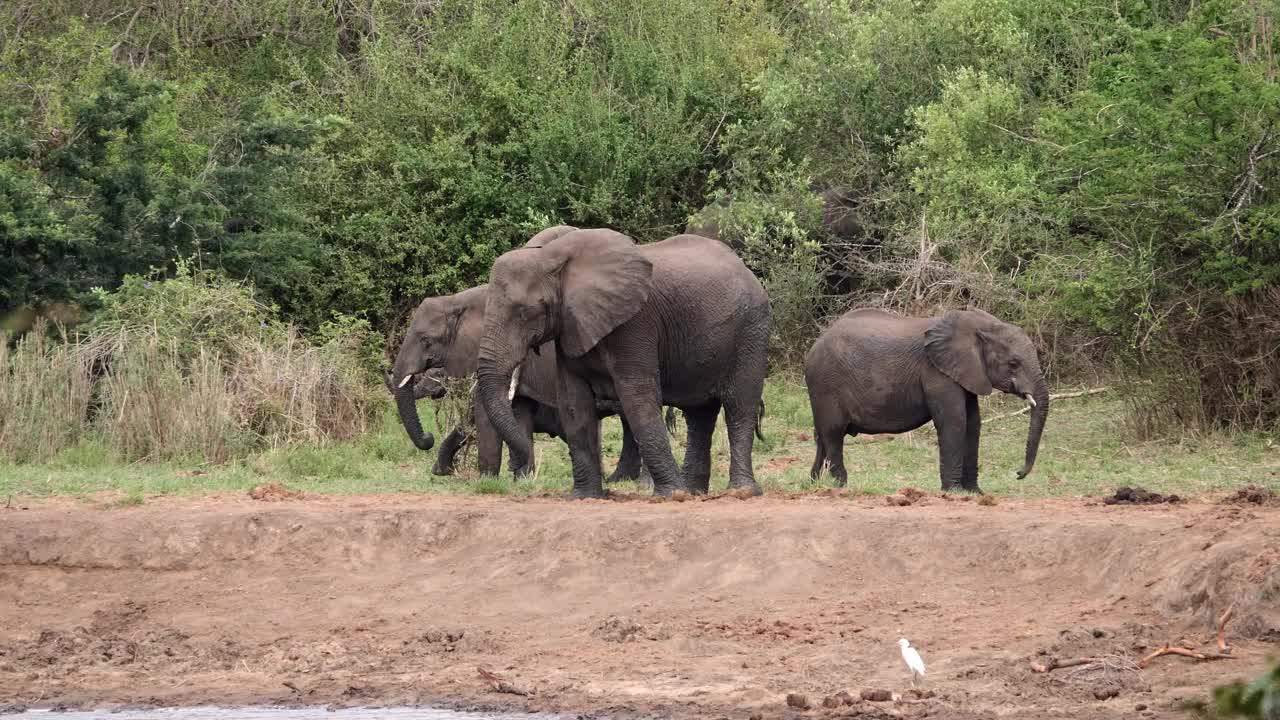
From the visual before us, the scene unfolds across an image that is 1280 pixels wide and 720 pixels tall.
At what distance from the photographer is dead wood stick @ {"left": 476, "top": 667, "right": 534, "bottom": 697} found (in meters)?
8.97

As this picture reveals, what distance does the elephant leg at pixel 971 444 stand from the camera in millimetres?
13273

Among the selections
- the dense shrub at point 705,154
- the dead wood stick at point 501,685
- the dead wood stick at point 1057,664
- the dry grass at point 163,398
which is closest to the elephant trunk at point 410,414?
the dry grass at point 163,398

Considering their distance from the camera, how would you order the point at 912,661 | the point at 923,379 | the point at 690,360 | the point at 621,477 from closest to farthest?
the point at 912,661, the point at 690,360, the point at 923,379, the point at 621,477

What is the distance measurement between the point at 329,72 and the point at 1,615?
15801 mm

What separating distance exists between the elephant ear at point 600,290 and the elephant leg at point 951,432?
2.52 metres

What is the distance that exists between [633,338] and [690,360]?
587 mm

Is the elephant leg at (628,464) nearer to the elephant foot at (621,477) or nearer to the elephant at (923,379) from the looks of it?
the elephant foot at (621,477)

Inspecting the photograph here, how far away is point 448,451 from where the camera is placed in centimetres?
1552

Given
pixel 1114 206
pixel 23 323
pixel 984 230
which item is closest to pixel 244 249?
pixel 23 323

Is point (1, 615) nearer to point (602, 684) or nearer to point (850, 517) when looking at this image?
point (602, 684)

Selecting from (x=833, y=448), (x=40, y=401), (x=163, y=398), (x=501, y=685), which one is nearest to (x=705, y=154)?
(x=163, y=398)

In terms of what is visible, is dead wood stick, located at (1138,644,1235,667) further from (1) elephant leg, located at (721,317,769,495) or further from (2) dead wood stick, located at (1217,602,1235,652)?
(1) elephant leg, located at (721,317,769,495)

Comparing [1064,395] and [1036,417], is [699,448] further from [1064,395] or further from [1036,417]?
[1064,395]

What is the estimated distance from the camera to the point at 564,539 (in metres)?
11.0
